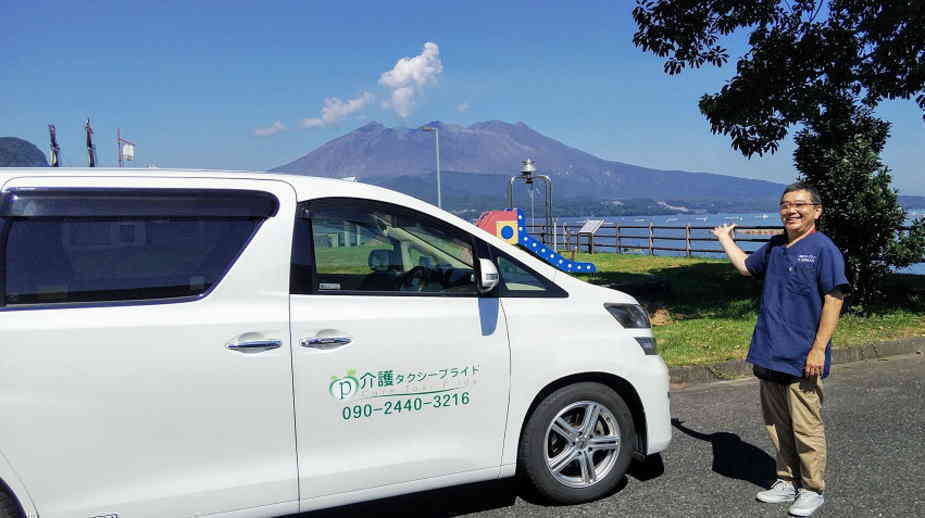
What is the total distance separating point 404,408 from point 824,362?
216 cm

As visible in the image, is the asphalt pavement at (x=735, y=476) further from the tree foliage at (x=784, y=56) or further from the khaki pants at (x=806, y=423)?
the tree foliage at (x=784, y=56)

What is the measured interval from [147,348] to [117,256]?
42 cm

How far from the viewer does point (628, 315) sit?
12.8 feet

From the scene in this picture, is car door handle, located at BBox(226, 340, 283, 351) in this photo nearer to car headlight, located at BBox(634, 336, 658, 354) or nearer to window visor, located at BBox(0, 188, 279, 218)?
window visor, located at BBox(0, 188, 279, 218)

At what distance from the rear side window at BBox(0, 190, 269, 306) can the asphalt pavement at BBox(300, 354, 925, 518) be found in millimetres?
1674

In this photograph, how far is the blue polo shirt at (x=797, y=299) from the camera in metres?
3.49

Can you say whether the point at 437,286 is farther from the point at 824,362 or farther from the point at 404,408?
the point at 824,362

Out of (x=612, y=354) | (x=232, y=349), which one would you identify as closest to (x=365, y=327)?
(x=232, y=349)

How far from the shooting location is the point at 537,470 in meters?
3.62

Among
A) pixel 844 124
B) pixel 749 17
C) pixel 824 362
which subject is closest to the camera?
pixel 824 362

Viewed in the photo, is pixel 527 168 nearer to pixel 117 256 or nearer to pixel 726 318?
pixel 726 318

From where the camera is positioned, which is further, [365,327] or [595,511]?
[595,511]

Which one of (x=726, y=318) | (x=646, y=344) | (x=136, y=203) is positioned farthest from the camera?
(x=726, y=318)

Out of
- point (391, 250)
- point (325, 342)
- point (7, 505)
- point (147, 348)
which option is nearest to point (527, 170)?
point (391, 250)
